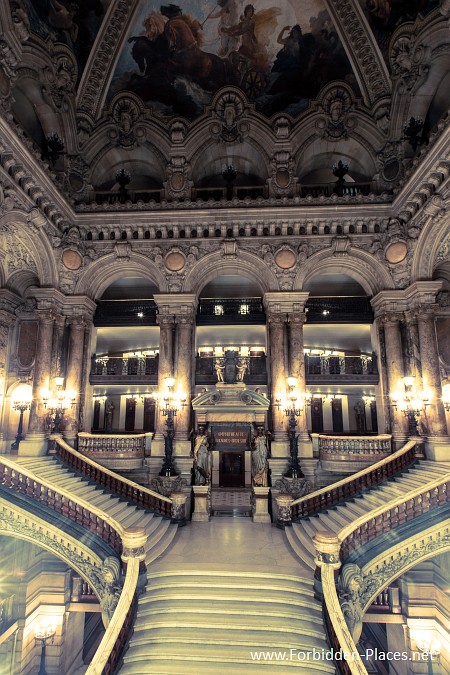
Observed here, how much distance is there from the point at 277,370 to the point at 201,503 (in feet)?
16.9

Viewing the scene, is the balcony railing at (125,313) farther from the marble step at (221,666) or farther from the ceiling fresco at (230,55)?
the marble step at (221,666)

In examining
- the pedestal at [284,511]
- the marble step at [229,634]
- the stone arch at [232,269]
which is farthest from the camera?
the stone arch at [232,269]

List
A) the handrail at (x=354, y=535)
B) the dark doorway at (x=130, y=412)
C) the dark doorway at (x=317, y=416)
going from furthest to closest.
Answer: the dark doorway at (x=130, y=412) < the dark doorway at (x=317, y=416) < the handrail at (x=354, y=535)

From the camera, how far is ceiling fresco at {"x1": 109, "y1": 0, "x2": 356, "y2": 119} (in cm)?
1439

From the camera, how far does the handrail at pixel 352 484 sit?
11023 mm

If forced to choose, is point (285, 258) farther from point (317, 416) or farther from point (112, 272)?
A: point (317, 416)

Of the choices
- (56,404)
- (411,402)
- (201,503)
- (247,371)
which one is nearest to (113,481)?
(201,503)

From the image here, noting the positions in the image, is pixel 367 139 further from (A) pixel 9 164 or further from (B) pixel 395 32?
(A) pixel 9 164

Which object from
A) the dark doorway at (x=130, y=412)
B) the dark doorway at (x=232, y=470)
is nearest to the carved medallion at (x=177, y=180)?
the dark doorway at (x=130, y=412)

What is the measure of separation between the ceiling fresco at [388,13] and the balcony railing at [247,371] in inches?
489

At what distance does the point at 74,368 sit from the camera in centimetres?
1435

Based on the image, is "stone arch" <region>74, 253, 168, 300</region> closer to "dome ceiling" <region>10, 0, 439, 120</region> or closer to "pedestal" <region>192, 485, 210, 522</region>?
"dome ceiling" <region>10, 0, 439, 120</region>

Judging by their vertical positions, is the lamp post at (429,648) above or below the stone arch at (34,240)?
below

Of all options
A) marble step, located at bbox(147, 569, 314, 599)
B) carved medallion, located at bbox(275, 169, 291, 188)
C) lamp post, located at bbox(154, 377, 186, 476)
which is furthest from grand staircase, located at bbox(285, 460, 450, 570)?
carved medallion, located at bbox(275, 169, 291, 188)
